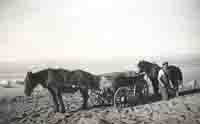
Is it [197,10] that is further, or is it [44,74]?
[197,10]

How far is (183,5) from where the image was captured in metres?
2.39

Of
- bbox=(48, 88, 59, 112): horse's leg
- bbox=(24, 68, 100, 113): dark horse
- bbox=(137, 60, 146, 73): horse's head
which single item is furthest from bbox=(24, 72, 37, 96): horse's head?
bbox=(137, 60, 146, 73): horse's head

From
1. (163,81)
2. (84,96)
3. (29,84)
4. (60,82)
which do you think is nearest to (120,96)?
(84,96)

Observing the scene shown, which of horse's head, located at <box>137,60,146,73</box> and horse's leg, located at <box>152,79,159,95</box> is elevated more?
horse's head, located at <box>137,60,146,73</box>

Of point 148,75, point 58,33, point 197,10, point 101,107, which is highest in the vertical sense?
point 197,10

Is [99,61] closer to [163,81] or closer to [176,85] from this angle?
[163,81]

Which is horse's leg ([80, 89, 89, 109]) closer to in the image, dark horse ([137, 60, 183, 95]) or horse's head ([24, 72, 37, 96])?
horse's head ([24, 72, 37, 96])

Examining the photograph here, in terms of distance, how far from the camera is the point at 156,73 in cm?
237

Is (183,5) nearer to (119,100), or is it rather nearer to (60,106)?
(119,100)

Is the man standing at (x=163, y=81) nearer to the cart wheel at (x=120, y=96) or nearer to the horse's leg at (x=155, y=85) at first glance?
the horse's leg at (x=155, y=85)

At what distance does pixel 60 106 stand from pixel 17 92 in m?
0.44

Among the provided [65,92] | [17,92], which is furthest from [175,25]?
[17,92]

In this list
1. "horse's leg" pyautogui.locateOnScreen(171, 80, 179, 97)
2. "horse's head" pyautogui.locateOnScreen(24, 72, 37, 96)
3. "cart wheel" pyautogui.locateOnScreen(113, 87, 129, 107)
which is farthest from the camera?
"horse's leg" pyautogui.locateOnScreen(171, 80, 179, 97)

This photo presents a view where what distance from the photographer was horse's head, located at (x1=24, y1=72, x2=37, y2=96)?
2.18 meters
